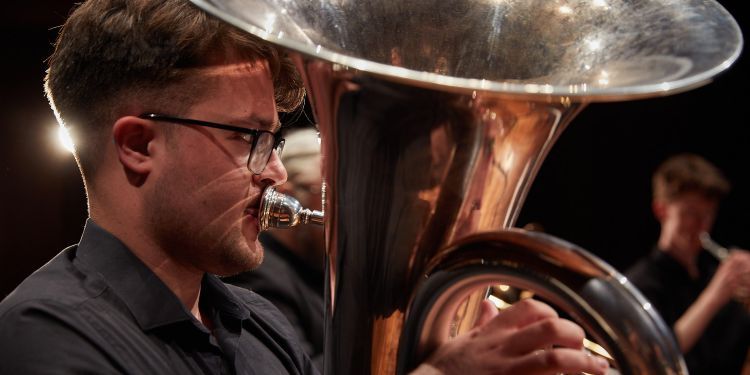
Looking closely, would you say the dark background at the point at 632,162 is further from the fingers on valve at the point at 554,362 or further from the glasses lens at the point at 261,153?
the fingers on valve at the point at 554,362

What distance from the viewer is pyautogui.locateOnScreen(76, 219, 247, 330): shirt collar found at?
3.30 feet

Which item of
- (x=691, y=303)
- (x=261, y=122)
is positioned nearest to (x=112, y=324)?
(x=261, y=122)

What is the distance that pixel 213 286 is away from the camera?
1198 mm

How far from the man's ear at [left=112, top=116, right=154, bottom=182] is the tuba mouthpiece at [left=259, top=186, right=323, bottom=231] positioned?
0.49ft

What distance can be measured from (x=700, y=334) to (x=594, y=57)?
2.14m

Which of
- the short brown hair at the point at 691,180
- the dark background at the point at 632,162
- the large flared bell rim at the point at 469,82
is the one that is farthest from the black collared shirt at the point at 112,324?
the dark background at the point at 632,162

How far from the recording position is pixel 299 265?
2.21m

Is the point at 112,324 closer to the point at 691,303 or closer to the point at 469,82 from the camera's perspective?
the point at 469,82

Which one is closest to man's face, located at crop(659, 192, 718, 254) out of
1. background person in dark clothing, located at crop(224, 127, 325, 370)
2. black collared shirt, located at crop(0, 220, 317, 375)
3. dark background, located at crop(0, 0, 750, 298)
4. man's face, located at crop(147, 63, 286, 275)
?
dark background, located at crop(0, 0, 750, 298)

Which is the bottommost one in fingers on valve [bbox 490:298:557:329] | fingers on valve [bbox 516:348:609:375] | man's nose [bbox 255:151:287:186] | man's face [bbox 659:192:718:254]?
man's face [bbox 659:192:718:254]

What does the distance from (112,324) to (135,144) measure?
230mm

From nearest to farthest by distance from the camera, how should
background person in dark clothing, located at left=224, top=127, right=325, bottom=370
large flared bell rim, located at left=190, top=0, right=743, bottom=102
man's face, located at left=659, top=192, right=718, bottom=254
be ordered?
large flared bell rim, located at left=190, top=0, right=743, bottom=102 < background person in dark clothing, located at left=224, top=127, right=325, bottom=370 < man's face, located at left=659, top=192, right=718, bottom=254

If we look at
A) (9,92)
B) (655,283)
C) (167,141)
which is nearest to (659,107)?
(655,283)

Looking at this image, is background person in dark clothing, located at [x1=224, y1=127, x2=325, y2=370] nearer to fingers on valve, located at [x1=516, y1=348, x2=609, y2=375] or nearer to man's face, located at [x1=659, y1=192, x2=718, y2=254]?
fingers on valve, located at [x1=516, y1=348, x2=609, y2=375]
